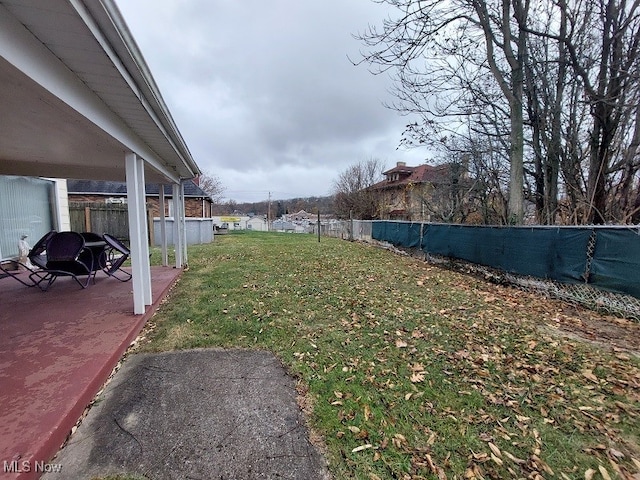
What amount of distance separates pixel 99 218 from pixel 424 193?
15.3 metres

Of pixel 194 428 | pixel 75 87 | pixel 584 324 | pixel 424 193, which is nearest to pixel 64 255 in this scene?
pixel 75 87

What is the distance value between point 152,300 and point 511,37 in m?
9.43

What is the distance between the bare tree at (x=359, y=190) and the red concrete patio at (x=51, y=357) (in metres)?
22.7

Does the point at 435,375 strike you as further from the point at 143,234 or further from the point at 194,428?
the point at 143,234

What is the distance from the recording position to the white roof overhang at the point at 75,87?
1.64 meters

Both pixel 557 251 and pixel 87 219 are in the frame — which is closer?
pixel 557 251

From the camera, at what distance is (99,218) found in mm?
11820

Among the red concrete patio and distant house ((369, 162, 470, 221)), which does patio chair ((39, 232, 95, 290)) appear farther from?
distant house ((369, 162, 470, 221))

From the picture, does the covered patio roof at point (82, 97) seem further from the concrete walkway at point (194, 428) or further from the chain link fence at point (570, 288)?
the chain link fence at point (570, 288)

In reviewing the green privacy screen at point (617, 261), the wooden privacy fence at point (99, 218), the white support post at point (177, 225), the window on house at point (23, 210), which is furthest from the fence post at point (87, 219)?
the green privacy screen at point (617, 261)

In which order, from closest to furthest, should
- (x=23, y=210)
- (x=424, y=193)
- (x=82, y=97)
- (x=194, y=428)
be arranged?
(x=194, y=428) < (x=82, y=97) < (x=23, y=210) < (x=424, y=193)

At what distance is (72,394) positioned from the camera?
2115 mm

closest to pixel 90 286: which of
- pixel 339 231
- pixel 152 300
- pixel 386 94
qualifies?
pixel 152 300

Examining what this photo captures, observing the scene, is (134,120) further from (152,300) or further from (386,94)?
(386,94)
